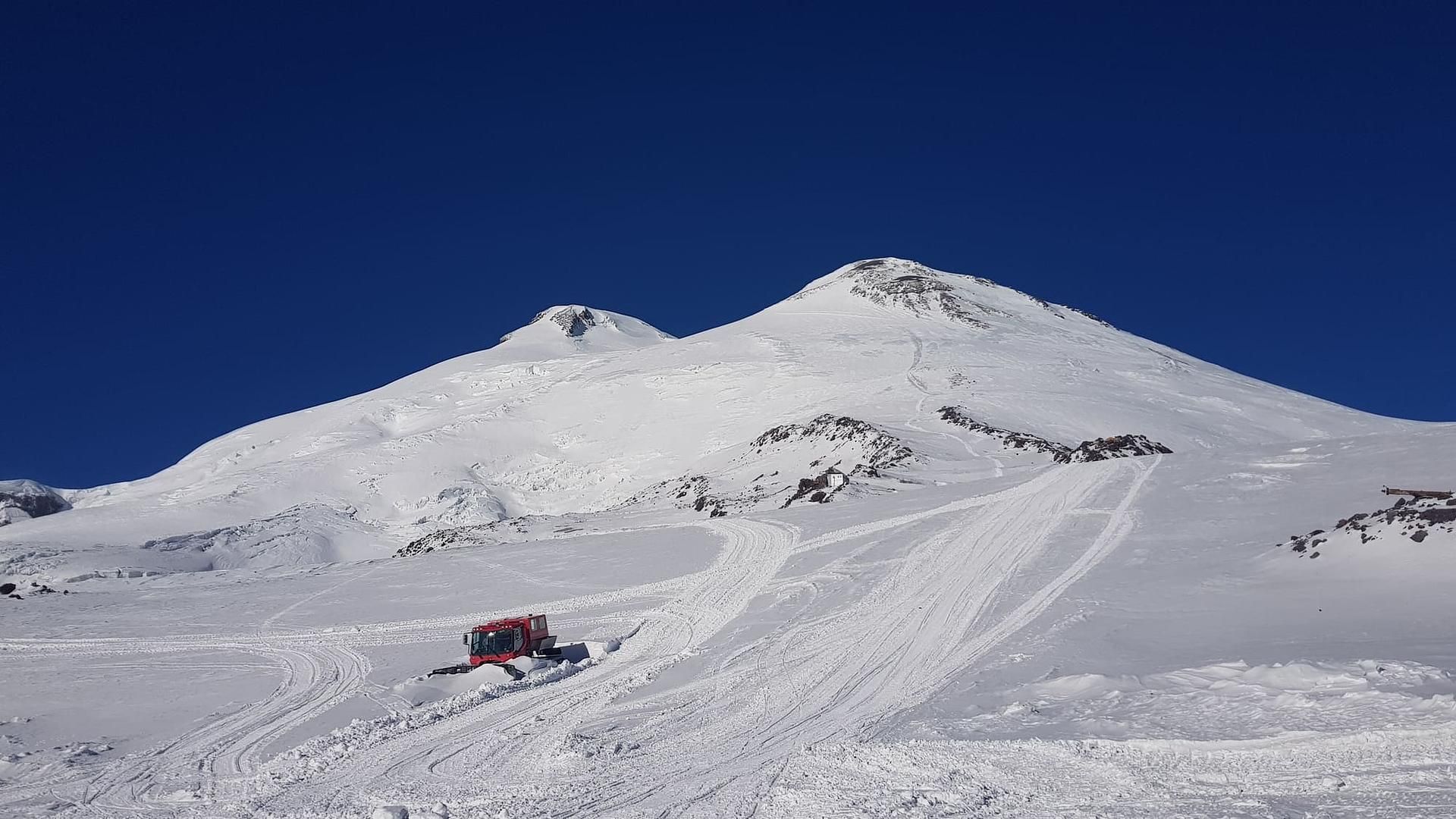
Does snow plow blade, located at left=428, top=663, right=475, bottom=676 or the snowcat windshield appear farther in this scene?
the snowcat windshield

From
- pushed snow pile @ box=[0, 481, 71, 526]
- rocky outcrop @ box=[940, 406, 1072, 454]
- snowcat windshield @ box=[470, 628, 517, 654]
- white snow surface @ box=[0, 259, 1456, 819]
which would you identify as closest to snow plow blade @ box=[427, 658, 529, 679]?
white snow surface @ box=[0, 259, 1456, 819]

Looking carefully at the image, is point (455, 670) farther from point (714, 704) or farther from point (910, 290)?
point (910, 290)

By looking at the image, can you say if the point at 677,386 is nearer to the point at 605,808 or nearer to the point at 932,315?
the point at 932,315

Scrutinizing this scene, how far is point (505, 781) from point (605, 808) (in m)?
1.69

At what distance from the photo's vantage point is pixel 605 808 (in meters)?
9.23

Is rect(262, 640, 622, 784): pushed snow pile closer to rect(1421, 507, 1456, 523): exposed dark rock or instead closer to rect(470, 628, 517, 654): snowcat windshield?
rect(470, 628, 517, 654): snowcat windshield

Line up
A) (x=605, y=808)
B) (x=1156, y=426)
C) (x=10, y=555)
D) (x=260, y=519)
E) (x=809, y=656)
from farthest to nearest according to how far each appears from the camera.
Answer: (x=260, y=519) < (x=1156, y=426) < (x=10, y=555) < (x=809, y=656) < (x=605, y=808)

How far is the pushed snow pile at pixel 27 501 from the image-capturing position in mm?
74688

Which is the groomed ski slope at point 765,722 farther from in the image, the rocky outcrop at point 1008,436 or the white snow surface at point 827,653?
the rocky outcrop at point 1008,436

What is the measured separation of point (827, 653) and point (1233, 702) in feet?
23.3

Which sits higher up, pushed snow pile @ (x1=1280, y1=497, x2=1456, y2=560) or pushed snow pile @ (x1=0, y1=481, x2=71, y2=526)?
pushed snow pile @ (x1=0, y1=481, x2=71, y2=526)

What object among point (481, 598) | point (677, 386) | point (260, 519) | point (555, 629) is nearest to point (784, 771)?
point (555, 629)

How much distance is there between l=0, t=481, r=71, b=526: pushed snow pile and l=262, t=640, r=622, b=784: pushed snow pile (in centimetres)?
7497

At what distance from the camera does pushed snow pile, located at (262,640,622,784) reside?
1164 centimetres
